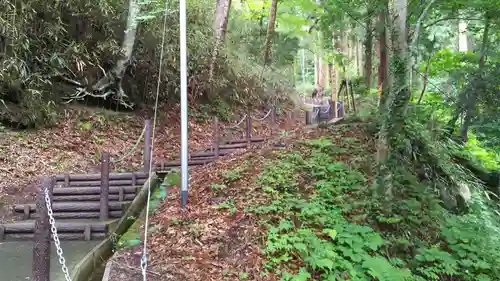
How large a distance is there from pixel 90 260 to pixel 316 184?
3332 mm

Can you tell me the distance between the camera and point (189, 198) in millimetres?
5902

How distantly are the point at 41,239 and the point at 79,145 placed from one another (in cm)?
659

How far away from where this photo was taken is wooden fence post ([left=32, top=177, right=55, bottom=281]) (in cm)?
338

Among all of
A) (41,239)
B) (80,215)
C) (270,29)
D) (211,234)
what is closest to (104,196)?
(80,215)

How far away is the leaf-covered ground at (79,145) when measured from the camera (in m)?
7.55

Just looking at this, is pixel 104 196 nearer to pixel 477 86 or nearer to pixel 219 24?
pixel 477 86

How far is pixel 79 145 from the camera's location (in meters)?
9.48

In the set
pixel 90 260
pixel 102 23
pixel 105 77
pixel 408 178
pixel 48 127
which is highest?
pixel 102 23

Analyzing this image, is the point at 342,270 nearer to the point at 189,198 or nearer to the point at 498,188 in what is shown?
the point at 189,198

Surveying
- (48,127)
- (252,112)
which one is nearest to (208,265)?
(48,127)

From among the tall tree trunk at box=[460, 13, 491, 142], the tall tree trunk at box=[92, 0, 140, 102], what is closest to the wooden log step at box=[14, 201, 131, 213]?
the tall tree trunk at box=[92, 0, 140, 102]

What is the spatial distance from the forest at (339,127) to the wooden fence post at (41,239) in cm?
144

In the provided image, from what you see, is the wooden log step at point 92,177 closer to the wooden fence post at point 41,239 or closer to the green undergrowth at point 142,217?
the green undergrowth at point 142,217

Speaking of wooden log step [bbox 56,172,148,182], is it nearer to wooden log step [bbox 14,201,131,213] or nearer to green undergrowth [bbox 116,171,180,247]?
green undergrowth [bbox 116,171,180,247]
